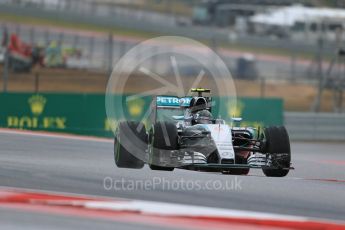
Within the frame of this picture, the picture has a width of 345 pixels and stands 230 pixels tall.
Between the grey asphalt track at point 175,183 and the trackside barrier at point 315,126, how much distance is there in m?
9.22

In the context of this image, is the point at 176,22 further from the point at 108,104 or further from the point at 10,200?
the point at 10,200

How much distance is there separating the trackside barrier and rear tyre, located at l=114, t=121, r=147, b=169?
11.9 metres

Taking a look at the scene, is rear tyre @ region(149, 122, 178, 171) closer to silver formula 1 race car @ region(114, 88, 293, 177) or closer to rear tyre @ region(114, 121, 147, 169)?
silver formula 1 race car @ region(114, 88, 293, 177)

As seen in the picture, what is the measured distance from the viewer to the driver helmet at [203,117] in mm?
12078

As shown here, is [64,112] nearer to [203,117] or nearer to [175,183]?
[203,117]

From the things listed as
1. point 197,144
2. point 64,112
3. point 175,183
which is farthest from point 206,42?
point 175,183

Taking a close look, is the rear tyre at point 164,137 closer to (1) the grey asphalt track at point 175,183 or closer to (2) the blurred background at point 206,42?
(1) the grey asphalt track at point 175,183

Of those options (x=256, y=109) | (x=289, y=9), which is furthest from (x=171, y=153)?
(x=289, y=9)

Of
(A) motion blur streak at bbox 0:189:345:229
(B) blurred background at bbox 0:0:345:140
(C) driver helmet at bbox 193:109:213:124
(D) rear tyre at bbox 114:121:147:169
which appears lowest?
(A) motion blur streak at bbox 0:189:345:229

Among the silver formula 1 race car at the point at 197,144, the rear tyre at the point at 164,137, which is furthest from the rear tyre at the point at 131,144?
the rear tyre at the point at 164,137

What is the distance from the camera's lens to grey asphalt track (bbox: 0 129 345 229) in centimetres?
939

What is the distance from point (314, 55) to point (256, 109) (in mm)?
21584

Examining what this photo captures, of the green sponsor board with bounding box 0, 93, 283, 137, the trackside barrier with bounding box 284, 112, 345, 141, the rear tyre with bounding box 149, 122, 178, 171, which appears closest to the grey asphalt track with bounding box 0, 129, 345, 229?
the rear tyre with bounding box 149, 122, 178, 171

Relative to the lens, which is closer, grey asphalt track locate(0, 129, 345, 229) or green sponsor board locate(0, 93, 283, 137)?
grey asphalt track locate(0, 129, 345, 229)
